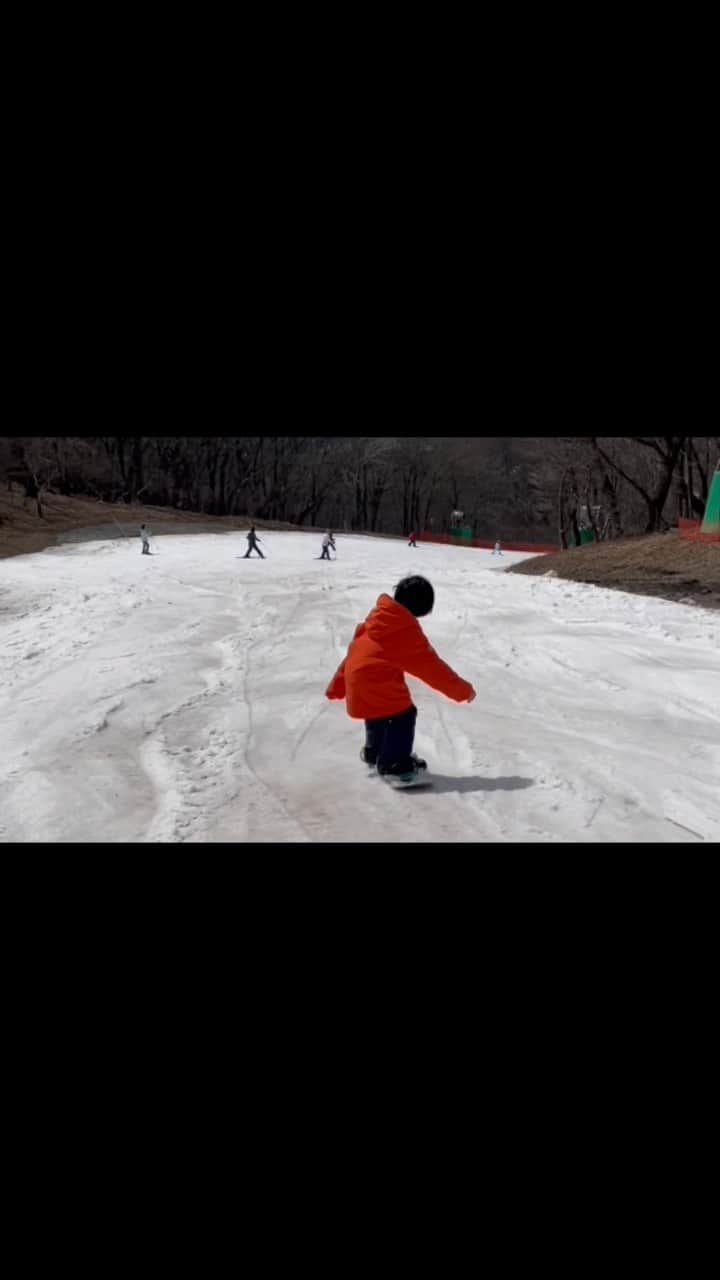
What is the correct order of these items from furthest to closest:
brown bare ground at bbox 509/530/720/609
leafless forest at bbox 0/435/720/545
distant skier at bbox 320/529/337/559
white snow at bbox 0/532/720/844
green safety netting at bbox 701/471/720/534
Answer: distant skier at bbox 320/529/337/559 < leafless forest at bbox 0/435/720/545 < brown bare ground at bbox 509/530/720/609 < green safety netting at bbox 701/471/720/534 < white snow at bbox 0/532/720/844

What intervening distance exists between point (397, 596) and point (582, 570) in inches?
272

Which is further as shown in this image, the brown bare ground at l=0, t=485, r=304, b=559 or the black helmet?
the brown bare ground at l=0, t=485, r=304, b=559

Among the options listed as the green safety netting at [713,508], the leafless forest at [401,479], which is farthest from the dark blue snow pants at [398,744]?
the leafless forest at [401,479]

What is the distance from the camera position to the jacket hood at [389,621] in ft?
9.79

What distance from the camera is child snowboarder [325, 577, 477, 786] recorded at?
2984mm

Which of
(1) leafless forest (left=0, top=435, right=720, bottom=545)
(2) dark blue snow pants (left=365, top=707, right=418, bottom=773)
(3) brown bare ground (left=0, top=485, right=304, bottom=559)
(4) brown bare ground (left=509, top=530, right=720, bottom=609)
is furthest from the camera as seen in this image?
(1) leafless forest (left=0, top=435, right=720, bottom=545)

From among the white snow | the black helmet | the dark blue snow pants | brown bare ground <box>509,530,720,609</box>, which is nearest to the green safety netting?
the white snow

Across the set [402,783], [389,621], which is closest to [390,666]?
[389,621]

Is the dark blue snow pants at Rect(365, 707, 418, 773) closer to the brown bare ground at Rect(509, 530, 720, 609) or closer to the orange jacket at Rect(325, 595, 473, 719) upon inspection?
the orange jacket at Rect(325, 595, 473, 719)

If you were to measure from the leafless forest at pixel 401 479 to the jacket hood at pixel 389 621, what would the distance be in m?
6.65

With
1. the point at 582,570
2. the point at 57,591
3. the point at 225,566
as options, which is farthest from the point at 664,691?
the point at 225,566

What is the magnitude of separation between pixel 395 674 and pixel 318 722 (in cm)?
96

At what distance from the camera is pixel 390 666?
304cm

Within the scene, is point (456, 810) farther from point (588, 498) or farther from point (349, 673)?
point (588, 498)
